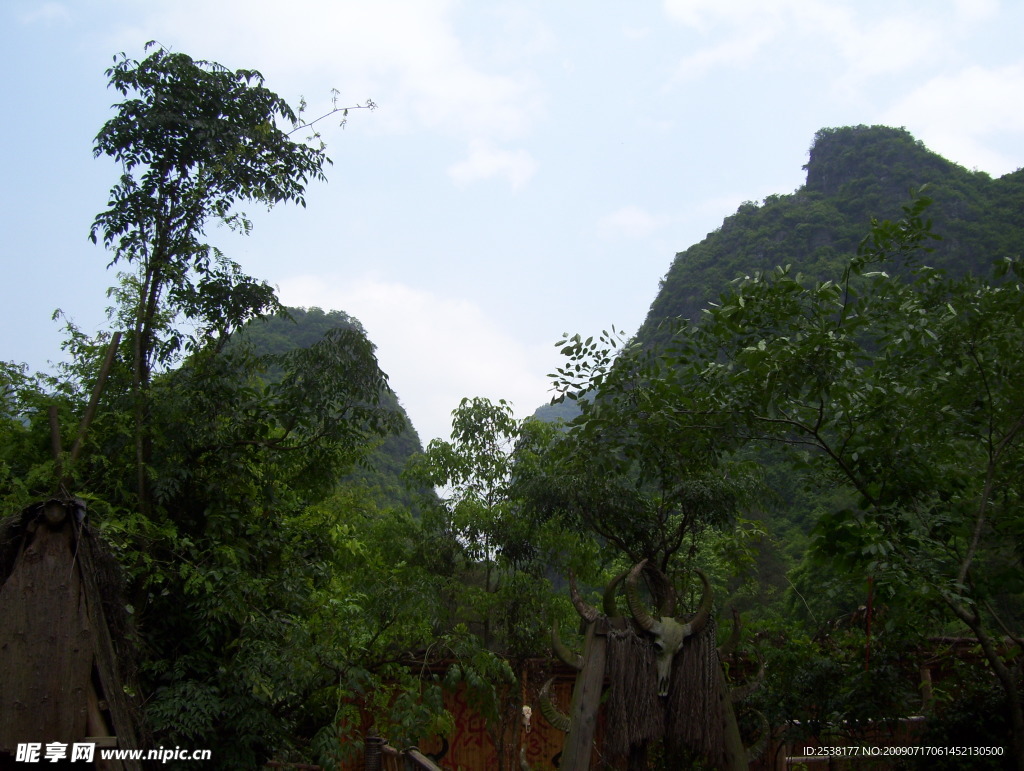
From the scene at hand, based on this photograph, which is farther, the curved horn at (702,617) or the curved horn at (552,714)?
the curved horn at (702,617)

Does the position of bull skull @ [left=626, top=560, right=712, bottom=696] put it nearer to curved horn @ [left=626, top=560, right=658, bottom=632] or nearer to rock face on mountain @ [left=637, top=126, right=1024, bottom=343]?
curved horn @ [left=626, top=560, right=658, bottom=632]

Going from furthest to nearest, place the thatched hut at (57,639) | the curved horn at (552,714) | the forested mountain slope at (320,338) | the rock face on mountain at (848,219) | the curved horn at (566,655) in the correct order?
the rock face on mountain at (848,219), the forested mountain slope at (320,338), the curved horn at (566,655), the curved horn at (552,714), the thatched hut at (57,639)

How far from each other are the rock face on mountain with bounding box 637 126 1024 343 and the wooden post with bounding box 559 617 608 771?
87.1ft

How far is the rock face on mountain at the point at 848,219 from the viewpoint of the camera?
30.0 metres

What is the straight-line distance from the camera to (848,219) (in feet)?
126

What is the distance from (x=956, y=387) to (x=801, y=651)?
7.29 ft

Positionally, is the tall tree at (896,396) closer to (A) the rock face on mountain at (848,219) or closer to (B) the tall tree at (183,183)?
(B) the tall tree at (183,183)

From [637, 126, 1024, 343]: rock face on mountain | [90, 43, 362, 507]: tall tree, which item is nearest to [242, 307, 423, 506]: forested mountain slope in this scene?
[637, 126, 1024, 343]: rock face on mountain

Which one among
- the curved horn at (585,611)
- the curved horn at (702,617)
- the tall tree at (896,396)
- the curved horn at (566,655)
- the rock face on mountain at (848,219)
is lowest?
the curved horn at (566,655)

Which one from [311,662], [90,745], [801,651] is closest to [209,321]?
[311,662]

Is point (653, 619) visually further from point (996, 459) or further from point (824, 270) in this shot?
point (824, 270)

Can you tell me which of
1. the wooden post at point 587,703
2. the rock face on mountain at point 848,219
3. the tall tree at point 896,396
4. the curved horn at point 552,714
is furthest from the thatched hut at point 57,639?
the rock face on mountain at point 848,219

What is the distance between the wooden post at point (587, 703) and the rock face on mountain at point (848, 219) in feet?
87.1

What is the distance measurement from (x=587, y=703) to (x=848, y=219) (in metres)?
39.8
